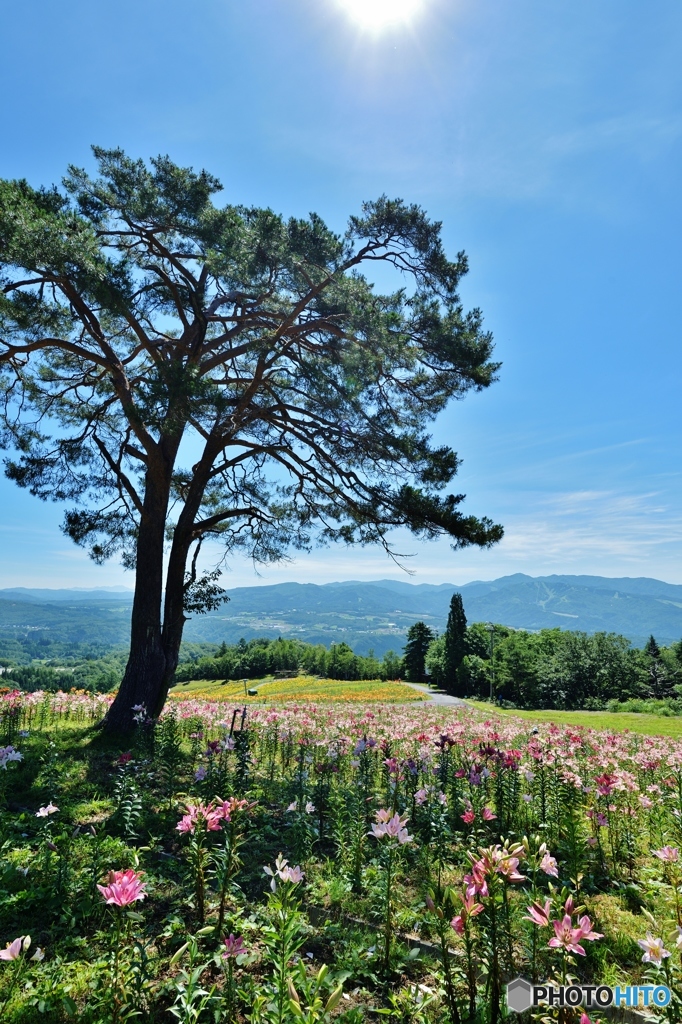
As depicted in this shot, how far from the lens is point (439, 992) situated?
8.46 feet

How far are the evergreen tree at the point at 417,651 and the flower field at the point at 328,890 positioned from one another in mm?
52236

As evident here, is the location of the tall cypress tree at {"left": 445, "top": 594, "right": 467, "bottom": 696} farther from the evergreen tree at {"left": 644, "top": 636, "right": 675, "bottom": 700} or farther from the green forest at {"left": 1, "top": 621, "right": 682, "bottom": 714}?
the evergreen tree at {"left": 644, "top": 636, "right": 675, "bottom": 700}

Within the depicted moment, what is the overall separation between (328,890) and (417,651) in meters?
57.0

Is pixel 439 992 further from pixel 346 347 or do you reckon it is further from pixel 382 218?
pixel 382 218

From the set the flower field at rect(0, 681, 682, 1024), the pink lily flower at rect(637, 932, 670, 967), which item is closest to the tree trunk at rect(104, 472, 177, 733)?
the flower field at rect(0, 681, 682, 1024)

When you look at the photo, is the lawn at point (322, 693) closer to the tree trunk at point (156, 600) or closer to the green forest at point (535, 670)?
the tree trunk at point (156, 600)

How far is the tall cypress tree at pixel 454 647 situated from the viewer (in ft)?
161

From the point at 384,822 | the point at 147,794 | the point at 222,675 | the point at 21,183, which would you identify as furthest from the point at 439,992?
the point at 222,675

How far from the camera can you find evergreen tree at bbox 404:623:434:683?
57.4 meters

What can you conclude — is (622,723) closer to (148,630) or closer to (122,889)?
(148,630)

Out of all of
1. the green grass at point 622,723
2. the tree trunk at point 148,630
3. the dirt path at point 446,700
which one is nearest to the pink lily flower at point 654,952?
the tree trunk at point 148,630

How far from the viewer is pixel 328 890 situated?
12.6 feet

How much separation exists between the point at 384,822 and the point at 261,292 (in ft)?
29.1

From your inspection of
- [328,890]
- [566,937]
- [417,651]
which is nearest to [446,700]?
[417,651]
